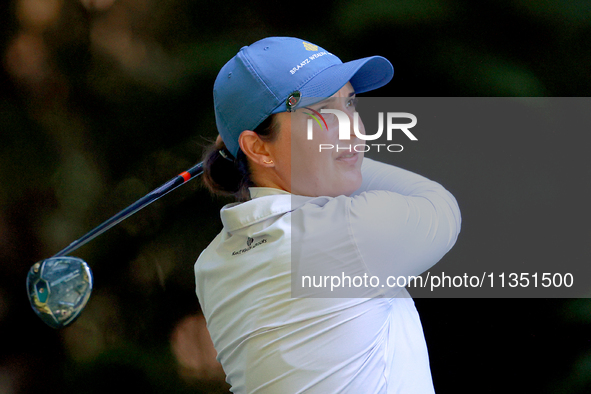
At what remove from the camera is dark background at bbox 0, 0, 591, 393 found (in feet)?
3.87

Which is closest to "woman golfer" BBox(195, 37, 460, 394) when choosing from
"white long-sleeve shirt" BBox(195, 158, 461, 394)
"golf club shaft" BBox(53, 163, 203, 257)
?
"white long-sleeve shirt" BBox(195, 158, 461, 394)

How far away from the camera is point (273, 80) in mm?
885

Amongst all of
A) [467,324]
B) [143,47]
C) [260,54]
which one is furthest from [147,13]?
[467,324]

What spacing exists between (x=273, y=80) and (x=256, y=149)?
0.13 m

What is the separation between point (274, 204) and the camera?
0.87m

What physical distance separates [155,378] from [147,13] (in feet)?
3.33

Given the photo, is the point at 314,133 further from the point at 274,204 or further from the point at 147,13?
Answer: the point at 147,13

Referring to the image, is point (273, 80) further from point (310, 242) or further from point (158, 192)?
point (158, 192)

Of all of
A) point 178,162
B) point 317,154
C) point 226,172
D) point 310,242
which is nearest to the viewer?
point 310,242

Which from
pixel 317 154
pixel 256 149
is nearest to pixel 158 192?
pixel 256 149

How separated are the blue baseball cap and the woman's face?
3cm

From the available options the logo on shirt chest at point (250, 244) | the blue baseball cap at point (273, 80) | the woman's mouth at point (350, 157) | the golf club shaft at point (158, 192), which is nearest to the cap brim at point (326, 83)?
the blue baseball cap at point (273, 80)

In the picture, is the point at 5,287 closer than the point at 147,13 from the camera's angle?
No

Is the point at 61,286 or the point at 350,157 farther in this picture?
the point at 61,286
